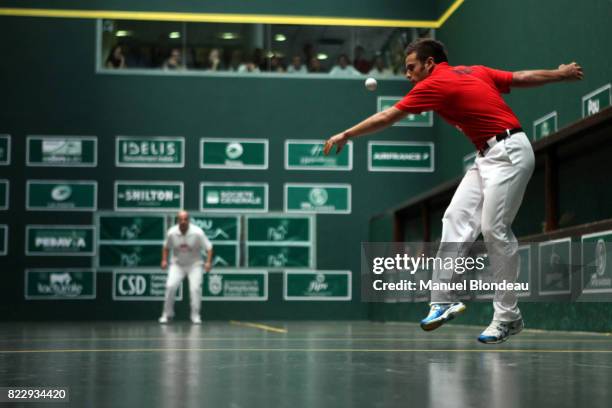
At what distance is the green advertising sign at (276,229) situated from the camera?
13312 millimetres

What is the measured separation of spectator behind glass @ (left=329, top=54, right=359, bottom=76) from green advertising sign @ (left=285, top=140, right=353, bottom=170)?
106 cm

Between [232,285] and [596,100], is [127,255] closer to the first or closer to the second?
[232,285]

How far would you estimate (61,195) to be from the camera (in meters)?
13.2

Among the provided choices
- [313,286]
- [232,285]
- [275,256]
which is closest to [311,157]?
[275,256]

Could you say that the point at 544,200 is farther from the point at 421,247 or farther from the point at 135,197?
the point at 135,197

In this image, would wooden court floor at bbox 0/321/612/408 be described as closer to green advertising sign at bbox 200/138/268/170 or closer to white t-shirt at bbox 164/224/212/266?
white t-shirt at bbox 164/224/212/266

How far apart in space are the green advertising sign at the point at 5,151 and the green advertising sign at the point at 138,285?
87.5 inches

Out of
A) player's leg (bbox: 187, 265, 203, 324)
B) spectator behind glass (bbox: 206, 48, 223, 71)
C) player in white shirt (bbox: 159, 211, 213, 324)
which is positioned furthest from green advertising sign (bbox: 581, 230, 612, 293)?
spectator behind glass (bbox: 206, 48, 223, 71)

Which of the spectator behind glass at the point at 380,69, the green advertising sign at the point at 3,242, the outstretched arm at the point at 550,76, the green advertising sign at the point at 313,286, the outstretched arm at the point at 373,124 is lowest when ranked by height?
the green advertising sign at the point at 313,286

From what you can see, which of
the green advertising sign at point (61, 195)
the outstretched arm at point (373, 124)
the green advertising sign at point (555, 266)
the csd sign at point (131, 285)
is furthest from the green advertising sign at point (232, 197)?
the outstretched arm at point (373, 124)

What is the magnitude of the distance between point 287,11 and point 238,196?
9.33ft

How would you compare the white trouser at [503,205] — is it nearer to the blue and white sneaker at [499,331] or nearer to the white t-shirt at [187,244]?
the blue and white sneaker at [499,331]

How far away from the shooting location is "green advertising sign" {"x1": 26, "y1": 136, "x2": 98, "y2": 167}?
43.5 feet

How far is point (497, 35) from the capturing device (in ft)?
36.0
